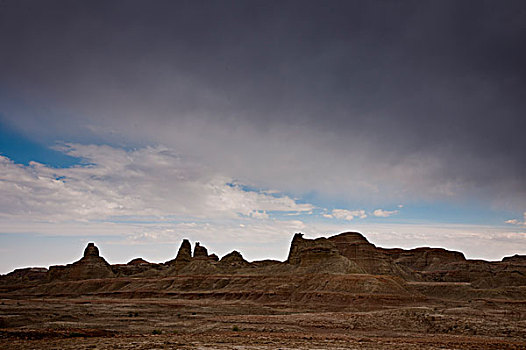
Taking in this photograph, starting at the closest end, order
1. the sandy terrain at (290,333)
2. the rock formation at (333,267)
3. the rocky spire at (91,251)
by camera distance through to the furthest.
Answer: the sandy terrain at (290,333), the rock formation at (333,267), the rocky spire at (91,251)

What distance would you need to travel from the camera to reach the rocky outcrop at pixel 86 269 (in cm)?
12175

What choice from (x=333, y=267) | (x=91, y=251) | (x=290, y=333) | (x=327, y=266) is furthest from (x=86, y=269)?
(x=290, y=333)

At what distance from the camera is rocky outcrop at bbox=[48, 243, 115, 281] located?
12175 cm

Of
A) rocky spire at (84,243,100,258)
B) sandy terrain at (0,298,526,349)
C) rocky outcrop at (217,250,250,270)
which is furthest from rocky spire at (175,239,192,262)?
sandy terrain at (0,298,526,349)

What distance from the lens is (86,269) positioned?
404ft

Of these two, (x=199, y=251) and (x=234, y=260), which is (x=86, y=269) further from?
(x=234, y=260)

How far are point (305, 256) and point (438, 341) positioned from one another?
63.5 m

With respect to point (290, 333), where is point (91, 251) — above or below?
above

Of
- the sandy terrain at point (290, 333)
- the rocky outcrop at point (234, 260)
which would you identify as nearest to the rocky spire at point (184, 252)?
the rocky outcrop at point (234, 260)

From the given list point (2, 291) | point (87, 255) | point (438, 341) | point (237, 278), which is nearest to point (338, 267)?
point (237, 278)

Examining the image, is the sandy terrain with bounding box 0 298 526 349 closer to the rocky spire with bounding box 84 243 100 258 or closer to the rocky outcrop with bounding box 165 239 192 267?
the rocky outcrop with bounding box 165 239 192 267

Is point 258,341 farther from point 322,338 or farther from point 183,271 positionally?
point 183,271

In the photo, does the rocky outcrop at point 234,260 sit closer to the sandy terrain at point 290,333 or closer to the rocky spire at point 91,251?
the rocky spire at point 91,251

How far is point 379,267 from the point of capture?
10431 cm
